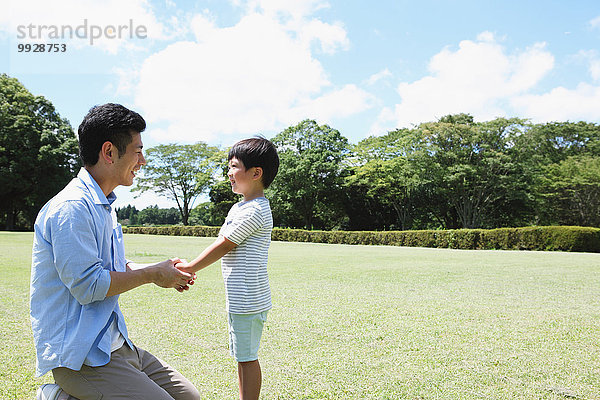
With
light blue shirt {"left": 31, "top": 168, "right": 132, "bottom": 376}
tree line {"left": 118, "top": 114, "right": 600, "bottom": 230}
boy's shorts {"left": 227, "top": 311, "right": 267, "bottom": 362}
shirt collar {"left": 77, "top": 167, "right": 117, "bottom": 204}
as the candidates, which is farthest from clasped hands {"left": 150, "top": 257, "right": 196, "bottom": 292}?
tree line {"left": 118, "top": 114, "right": 600, "bottom": 230}

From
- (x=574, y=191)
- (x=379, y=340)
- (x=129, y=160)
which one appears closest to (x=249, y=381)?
(x=129, y=160)

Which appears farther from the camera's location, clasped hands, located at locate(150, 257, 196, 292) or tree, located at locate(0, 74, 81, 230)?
tree, located at locate(0, 74, 81, 230)

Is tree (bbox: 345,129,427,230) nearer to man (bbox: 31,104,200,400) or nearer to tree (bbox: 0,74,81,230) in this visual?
tree (bbox: 0,74,81,230)

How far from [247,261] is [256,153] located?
624mm

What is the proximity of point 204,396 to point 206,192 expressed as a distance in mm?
49434

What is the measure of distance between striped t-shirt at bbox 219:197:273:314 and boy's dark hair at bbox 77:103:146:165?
0.80 metres

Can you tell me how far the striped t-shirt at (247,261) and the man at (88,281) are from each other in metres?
0.64

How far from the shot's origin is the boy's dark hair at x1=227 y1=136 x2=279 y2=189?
2.52 metres

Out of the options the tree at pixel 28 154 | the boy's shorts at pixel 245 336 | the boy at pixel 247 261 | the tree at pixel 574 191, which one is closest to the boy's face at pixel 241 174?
the boy at pixel 247 261

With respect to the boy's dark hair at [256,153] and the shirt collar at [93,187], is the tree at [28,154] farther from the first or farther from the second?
the shirt collar at [93,187]

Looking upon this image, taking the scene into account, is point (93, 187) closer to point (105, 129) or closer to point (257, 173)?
point (105, 129)

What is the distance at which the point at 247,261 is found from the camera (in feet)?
8.00

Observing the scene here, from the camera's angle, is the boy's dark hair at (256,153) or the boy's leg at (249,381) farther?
the boy's dark hair at (256,153)

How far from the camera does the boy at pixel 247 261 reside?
7.84ft
